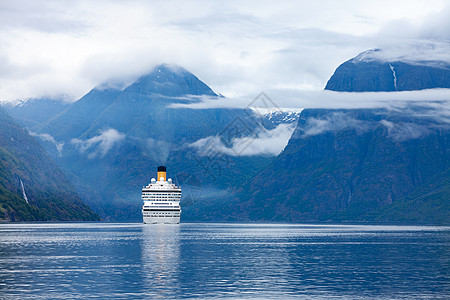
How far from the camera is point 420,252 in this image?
170125mm

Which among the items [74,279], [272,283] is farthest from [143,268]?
[272,283]

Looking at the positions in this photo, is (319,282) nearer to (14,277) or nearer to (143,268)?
(143,268)

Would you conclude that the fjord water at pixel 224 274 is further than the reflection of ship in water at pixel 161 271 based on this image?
No

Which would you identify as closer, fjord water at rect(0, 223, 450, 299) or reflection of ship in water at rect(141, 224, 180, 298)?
fjord water at rect(0, 223, 450, 299)

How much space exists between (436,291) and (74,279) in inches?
2110

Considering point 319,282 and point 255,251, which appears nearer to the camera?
point 319,282

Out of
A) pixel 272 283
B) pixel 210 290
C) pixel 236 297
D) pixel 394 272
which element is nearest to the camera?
pixel 236 297

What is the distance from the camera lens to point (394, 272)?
121 metres

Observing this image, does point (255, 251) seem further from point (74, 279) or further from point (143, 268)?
point (74, 279)

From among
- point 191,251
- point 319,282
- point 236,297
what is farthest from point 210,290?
point 191,251

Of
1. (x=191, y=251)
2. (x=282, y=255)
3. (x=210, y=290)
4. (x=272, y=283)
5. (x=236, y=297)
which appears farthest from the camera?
(x=191, y=251)

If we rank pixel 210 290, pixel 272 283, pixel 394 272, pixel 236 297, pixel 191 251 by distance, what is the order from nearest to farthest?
pixel 236 297 → pixel 210 290 → pixel 272 283 → pixel 394 272 → pixel 191 251

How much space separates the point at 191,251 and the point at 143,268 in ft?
161

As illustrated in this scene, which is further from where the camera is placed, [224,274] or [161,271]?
[161,271]
